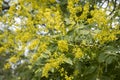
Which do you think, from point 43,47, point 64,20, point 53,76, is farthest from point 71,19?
point 53,76

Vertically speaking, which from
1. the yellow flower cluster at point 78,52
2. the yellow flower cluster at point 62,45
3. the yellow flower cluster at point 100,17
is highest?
the yellow flower cluster at point 100,17

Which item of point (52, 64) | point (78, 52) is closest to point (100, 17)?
point (78, 52)

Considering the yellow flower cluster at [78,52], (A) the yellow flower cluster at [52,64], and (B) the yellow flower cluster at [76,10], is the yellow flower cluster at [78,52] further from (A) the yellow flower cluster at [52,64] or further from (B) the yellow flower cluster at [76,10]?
(B) the yellow flower cluster at [76,10]

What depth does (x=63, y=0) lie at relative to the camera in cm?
334

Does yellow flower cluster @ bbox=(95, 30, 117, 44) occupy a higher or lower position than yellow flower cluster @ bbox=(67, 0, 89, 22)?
lower

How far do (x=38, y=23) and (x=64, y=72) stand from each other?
0.39 metres

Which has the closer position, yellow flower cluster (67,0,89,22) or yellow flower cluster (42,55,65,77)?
yellow flower cluster (42,55,65,77)

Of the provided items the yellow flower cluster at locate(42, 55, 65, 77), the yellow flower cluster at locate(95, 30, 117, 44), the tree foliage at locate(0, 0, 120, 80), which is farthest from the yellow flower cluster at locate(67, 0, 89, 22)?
the yellow flower cluster at locate(42, 55, 65, 77)

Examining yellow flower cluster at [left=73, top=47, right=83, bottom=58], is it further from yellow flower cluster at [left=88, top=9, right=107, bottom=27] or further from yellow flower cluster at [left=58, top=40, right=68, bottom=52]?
yellow flower cluster at [left=88, top=9, right=107, bottom=27]

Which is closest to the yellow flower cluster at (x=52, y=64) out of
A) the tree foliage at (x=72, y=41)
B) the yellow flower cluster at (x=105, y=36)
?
the tree foliage at (x=72, y=41)

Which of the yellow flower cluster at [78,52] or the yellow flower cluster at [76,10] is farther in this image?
the yellow flower cluster at [76,10]

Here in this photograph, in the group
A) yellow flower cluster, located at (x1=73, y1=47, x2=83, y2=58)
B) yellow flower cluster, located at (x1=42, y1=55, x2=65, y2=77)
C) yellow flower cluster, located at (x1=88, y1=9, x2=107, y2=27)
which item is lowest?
yellow flower cluster, located at (x1=42, y1=55, x2=65, y2=77)

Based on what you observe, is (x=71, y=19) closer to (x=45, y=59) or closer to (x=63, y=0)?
(x=45, y=59)

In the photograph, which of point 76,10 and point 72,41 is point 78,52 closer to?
point 72,41
